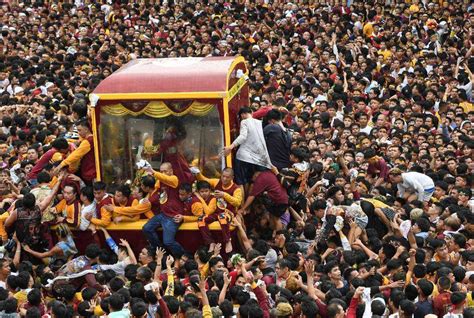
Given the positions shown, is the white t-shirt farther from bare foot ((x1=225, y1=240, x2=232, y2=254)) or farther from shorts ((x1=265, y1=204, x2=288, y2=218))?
shorts ((x1=265, y1=204, x2=288, y2=218))

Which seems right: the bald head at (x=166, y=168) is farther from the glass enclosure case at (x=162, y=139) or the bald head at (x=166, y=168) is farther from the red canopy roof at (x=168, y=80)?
the red canopy roof at (x=168, y=80)

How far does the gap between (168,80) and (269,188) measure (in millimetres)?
1856

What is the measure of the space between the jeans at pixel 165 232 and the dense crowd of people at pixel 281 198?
0.02 m

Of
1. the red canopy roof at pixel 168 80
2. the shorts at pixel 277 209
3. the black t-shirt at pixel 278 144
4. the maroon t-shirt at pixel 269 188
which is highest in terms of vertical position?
the red canopy roof at pixel 168 80

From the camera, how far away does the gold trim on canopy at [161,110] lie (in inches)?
523

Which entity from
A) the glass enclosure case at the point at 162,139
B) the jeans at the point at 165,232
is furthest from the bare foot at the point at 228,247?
the glass enclosure case at the point at 162,139

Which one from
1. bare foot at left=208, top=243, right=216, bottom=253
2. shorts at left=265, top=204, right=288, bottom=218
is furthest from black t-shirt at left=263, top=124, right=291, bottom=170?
bare foot at left=208, top=243, right=216, bottom=253

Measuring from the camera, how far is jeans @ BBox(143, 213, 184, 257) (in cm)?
1314

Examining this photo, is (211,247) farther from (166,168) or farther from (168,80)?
(168,80)

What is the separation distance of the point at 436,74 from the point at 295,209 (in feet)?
21.9

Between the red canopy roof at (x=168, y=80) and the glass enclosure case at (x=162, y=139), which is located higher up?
the red canopy roof at (x=168, y=80)

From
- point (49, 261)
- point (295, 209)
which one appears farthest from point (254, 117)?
point (49, 261)

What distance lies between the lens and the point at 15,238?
1323 cm

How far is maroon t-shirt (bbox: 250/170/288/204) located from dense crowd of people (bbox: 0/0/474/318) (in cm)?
3
